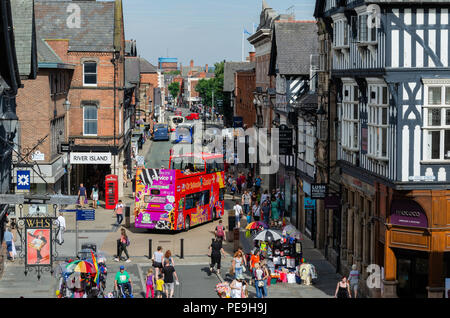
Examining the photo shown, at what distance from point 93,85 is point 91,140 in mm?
3467

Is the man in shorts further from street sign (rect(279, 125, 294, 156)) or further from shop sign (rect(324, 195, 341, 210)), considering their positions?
street sign (rect(279, 125, 294, 156))

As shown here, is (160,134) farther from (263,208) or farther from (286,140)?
(286,140)

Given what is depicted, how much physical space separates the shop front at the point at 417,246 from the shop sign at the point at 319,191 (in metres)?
7.06

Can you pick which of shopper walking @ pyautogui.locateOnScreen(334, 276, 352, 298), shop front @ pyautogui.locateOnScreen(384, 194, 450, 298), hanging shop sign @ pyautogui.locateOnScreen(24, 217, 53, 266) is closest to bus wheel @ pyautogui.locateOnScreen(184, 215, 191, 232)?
hanging shop sign @ pyautogui.locateOnScreen(24, 217, 53, 266)

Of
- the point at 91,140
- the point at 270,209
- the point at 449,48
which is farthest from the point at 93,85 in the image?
the point at 449,48

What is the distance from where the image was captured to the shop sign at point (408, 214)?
77.9 feet

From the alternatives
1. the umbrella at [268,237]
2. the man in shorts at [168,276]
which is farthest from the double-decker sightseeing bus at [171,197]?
the man in shorts at [168,276]

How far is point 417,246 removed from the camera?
23.9 meters

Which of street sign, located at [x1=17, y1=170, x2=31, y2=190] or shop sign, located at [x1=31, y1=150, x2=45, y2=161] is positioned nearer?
street sign, located at [x1=17, y1=170, x2=31, y2=190]

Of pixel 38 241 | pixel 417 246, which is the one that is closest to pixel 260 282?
pixel 417 246

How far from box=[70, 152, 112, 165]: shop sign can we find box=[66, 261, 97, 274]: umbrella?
93.3 feet

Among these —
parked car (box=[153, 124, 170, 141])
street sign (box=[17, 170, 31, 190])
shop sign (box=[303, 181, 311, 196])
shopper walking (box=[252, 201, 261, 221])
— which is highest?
parked car (box=[153, 124, 170, 141])

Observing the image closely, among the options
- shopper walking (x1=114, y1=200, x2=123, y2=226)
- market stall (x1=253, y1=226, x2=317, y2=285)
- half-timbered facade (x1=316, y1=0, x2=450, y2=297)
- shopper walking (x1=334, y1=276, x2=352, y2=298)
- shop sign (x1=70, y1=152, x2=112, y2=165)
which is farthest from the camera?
shop sign (x1=70, y1=152, x2=112, y2=165)

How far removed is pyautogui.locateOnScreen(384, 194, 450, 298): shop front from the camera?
23547mm
